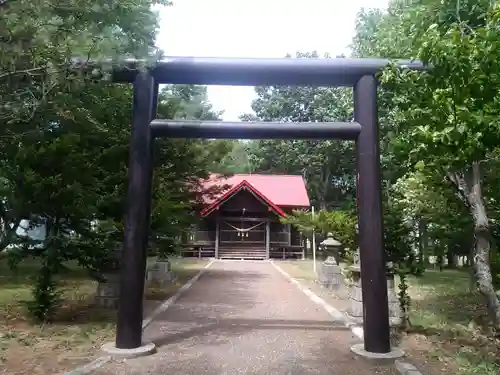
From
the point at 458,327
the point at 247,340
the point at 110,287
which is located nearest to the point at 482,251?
the point at 458,327

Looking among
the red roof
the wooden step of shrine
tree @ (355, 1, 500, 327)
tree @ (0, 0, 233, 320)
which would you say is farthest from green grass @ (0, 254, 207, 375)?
the red roof

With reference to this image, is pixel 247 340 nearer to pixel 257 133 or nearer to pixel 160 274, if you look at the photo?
pixel 257 133

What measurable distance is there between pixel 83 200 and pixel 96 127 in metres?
2.25

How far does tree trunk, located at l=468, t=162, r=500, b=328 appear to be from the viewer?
6895 mm

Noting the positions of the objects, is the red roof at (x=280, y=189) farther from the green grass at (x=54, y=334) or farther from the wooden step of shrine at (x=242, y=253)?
the green grass at (x=54, y=334)

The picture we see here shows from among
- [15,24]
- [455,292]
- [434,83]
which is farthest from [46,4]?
[455,292]

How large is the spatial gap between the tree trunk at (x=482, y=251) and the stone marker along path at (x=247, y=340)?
6.98ft

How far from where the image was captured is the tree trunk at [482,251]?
6.89 meters

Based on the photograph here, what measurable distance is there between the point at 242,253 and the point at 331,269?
14693 mm

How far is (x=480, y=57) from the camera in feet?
13.7

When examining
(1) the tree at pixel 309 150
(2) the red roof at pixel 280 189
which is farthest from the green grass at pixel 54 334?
(1) the tree at pixel 309 150

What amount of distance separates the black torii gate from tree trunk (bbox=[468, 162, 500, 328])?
70.5 inches

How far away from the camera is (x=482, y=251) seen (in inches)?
Result: 286

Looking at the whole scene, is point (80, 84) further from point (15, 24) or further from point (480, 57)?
point (480, 57)
